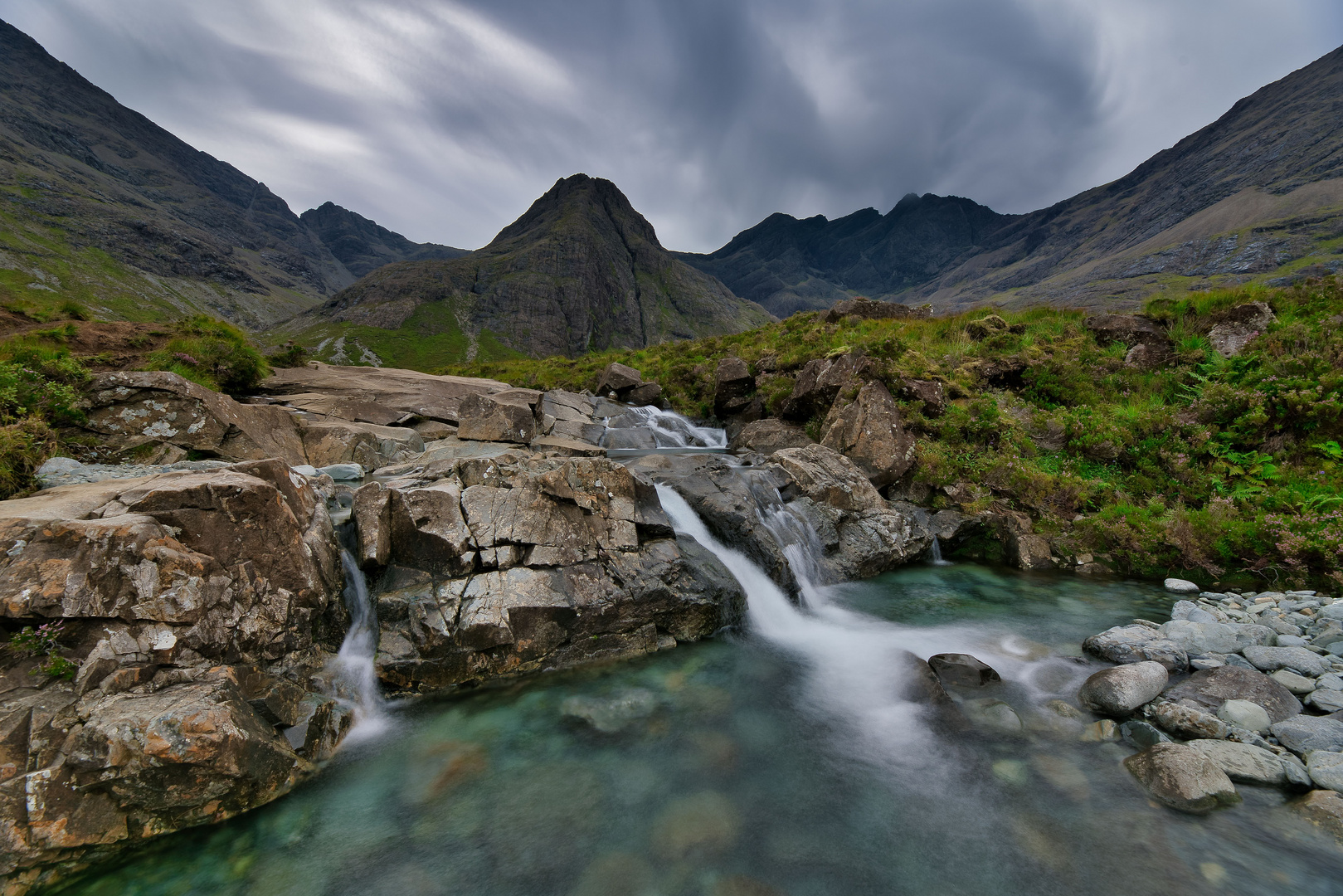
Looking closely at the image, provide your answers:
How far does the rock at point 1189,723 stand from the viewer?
594cm

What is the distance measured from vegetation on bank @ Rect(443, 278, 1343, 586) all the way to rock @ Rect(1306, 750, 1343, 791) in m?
6.33

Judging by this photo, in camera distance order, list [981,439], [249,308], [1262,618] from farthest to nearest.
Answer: [249,308] < [981,439] < [1262,618]

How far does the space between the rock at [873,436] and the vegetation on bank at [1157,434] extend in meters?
0.75

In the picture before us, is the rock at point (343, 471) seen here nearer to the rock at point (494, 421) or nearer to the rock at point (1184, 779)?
the rock at point (494, 421)

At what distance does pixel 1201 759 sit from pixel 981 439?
11164mm

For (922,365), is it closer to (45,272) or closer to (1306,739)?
(1306,739)

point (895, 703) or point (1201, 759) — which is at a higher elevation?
point (1201, 759)

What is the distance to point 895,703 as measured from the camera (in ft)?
24.7

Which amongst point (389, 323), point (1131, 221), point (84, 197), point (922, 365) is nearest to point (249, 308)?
point (84, 197)

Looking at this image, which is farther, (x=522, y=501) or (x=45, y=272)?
(x=45, y=272)

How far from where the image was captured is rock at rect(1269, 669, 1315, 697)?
6363mm

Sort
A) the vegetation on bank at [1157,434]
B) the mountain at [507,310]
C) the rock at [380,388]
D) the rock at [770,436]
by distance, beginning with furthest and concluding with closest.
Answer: the mountain at [507,310]
the rock at [770,436]
the rock at [380,388]
the vegetation on bank at [1157,434]

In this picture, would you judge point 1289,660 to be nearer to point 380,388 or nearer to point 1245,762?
point 1245,762

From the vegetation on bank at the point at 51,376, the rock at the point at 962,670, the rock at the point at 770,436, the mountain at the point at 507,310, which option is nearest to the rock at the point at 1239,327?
the rock at the point at 770,436
